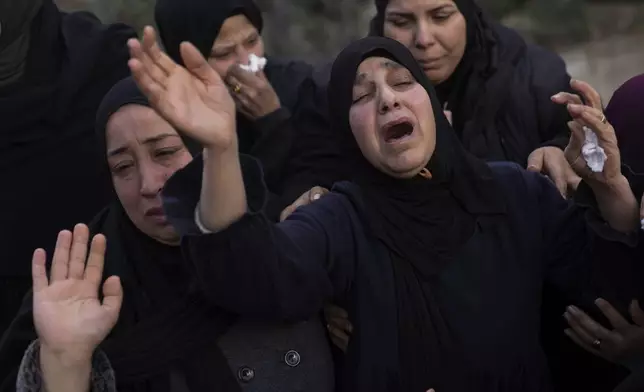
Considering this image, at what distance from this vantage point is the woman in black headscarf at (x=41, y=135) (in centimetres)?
304

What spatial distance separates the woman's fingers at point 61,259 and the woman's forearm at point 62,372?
5.6 inches

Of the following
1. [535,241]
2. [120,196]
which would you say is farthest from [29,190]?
[535,241]

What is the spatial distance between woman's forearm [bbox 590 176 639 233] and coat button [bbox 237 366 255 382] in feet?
2.59

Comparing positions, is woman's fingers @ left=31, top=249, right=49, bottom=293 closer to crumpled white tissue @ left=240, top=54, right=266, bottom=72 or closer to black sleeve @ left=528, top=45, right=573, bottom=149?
crumpled white tissue @ left=240, top=54, right=266, bottom=72

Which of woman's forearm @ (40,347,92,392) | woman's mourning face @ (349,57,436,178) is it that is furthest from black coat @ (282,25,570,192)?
woman's forearm @ (40,347,92,392)

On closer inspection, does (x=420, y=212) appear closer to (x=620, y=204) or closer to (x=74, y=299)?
(x=620, y=204)

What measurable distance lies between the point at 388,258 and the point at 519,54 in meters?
1.17

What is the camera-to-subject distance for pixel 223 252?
2025mm

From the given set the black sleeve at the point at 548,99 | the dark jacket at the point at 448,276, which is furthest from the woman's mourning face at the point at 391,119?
the black sleeve at the point at 548,99

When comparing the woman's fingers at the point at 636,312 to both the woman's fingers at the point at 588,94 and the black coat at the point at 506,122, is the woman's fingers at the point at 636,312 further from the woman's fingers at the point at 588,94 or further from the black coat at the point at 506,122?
the black coat at the point at 506,122

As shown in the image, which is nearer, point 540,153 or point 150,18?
point 540,153

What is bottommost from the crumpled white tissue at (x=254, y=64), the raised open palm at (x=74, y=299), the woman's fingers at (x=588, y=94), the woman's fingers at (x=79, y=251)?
the raised open palm at (x=74, y=299)

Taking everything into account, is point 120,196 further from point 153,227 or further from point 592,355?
point 592,355

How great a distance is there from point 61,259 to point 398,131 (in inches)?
29.0
